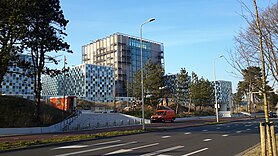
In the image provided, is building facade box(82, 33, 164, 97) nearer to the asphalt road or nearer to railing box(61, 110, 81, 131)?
railing box(61, 110, 81, 131)

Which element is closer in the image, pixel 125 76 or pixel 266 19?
pixel 266 19

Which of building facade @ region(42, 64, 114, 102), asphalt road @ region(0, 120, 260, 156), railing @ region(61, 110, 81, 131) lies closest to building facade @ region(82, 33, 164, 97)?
building facade @ region(42, 64, 114, 102)

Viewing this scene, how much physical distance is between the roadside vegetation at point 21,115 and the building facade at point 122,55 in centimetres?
6601

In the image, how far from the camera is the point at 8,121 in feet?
92.0

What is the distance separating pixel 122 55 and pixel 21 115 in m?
76.3

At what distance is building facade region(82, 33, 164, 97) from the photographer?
344 ft

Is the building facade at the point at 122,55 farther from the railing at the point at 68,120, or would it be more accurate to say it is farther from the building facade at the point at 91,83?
the railing at the point at 68,120

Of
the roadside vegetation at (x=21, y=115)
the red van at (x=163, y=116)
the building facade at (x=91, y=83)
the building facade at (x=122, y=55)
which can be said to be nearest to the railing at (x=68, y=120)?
the roadside vegetation at (x=21, y=115)

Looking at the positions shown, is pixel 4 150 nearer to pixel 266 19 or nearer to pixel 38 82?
pixel 266 19

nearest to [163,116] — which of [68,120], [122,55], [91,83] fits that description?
[68,120]

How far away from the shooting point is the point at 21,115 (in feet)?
99.5

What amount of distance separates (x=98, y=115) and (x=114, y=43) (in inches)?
2606

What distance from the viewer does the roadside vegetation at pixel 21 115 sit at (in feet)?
92.7

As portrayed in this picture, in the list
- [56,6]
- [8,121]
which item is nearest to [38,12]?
[56,6]
